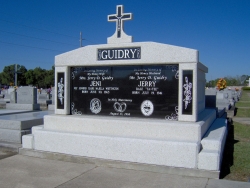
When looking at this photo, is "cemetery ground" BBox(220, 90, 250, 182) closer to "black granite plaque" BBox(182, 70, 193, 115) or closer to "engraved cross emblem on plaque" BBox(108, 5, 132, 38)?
"black granite plaque" BBox(182, 70, 193, 115)

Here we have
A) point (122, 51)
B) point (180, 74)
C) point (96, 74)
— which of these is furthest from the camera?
point (96, 74)

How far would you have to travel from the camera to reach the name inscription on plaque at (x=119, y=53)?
631 cm

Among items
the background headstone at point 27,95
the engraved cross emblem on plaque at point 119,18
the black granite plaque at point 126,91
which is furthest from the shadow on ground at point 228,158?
the background headstone at point 27,95

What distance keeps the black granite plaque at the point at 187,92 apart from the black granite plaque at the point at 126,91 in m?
0.21

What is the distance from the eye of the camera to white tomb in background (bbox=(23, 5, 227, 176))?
5426mm

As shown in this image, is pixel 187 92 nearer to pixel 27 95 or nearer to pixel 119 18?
pixel 119 18

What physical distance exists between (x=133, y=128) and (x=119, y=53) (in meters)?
1.73

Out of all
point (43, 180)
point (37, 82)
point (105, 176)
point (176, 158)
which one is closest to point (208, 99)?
point (176, 158)

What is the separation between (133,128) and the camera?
19.9ft

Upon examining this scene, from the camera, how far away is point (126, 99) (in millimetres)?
6645

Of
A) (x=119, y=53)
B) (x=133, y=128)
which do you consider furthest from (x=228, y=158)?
(x=119, y=53)

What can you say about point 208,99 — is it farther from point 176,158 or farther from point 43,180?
point 43,180

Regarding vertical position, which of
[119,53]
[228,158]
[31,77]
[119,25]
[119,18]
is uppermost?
[31,77]

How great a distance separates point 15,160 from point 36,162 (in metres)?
0.52
